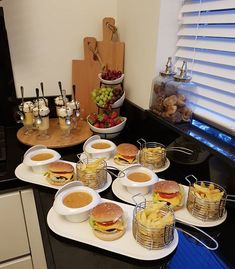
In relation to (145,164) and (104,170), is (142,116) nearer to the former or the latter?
(145,164)

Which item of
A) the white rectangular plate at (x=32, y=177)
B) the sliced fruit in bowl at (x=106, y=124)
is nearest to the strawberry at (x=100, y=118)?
the sliced fruit in bowl at (x=106, y=124)

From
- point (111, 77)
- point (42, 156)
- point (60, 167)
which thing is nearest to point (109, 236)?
point (60, 167)

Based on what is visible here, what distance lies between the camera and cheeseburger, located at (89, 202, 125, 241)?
634 mm

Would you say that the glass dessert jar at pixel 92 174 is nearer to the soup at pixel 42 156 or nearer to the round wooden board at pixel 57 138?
the soup at pixel 42 156

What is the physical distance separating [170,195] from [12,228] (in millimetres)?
634

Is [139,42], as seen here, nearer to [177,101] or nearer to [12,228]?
[177,101]

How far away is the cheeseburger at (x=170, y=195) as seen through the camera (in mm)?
742

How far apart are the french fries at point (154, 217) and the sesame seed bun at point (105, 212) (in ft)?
0.19

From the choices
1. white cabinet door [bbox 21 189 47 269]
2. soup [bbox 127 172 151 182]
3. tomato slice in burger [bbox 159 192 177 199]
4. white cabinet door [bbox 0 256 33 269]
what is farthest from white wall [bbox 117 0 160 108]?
white cabinet door [bbox 0 256 33 269]

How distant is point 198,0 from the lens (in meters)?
0.96

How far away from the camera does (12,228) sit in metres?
0.97

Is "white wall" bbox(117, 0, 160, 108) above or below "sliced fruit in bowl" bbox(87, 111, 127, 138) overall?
above

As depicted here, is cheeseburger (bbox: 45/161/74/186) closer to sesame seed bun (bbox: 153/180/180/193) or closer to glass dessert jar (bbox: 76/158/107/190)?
glass dessert jar (bbox: 76/158/107/190)

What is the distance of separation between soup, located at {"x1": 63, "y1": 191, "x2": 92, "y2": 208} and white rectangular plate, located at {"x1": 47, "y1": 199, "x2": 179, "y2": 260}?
0.05 metres
